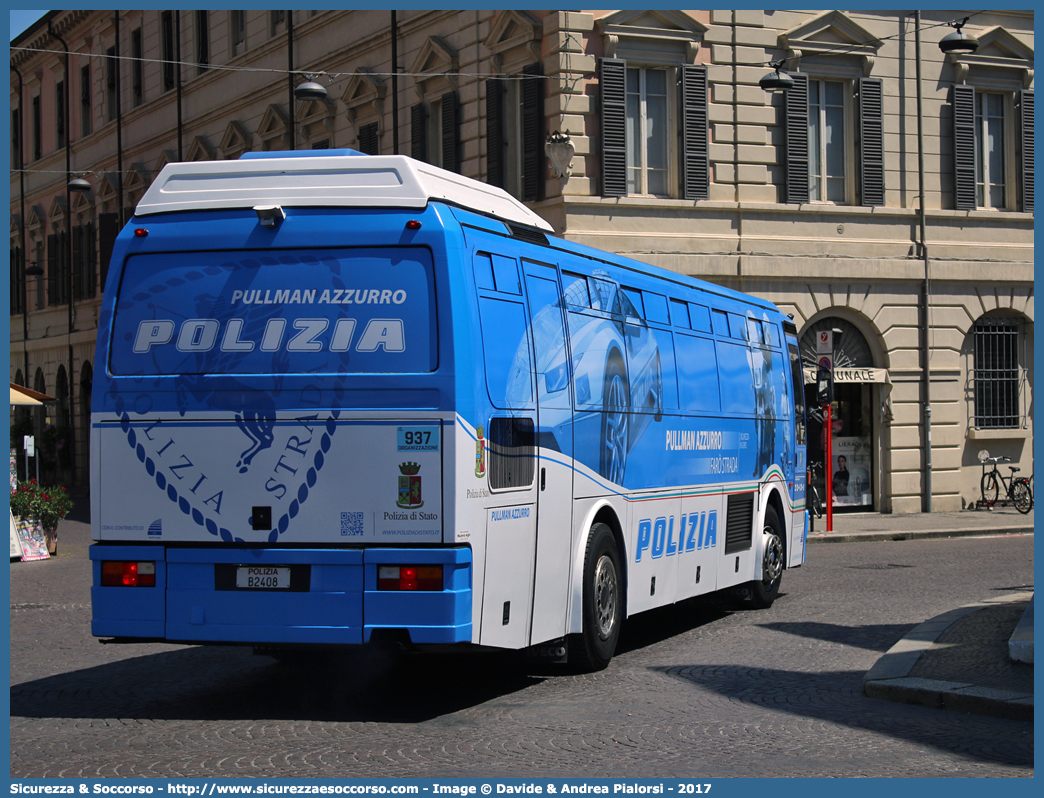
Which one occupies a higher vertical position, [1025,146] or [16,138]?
[16,138]

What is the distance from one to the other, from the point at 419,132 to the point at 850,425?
1035 cm

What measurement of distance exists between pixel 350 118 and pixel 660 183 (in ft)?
26.2

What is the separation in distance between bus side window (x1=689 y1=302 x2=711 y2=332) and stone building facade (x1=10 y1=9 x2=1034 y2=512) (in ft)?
34.1

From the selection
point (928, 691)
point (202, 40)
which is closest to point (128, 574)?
point (928, 691)

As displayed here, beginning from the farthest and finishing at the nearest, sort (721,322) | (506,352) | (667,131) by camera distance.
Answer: (667,131), (721,322), (506,352)

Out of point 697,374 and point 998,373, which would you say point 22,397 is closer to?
point 697,374

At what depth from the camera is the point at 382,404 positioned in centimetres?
796

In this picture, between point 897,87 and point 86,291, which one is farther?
point 86,291

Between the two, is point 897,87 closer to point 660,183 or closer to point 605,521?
point 660,183

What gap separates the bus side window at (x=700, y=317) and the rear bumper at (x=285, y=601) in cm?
508

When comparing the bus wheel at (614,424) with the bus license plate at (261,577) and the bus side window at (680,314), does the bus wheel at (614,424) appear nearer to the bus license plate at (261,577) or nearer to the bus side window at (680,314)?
the bus side window at (680,314)

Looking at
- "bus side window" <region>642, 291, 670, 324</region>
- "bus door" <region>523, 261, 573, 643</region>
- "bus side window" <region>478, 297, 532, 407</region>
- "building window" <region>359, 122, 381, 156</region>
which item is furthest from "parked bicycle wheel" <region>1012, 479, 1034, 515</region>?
"bus side window" <region>478, 297, 532, 407</region>

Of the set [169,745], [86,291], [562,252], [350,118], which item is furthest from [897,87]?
[86,291]

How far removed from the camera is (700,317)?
12.5 metres
